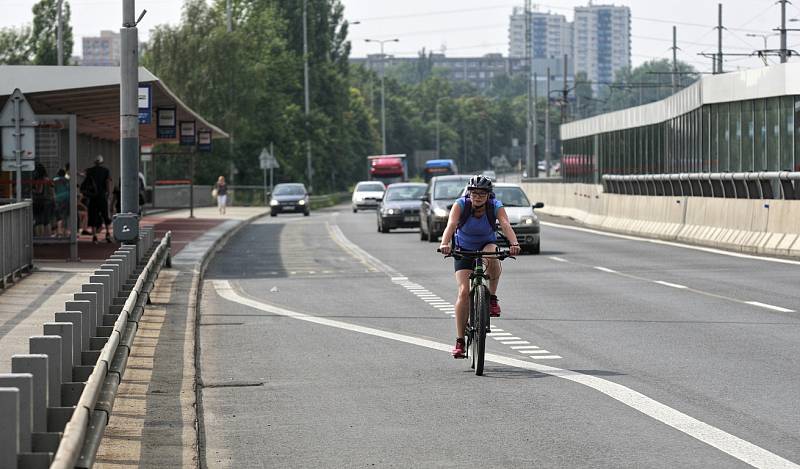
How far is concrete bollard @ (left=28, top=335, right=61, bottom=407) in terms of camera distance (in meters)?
7.02

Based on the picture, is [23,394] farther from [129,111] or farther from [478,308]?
[129,111]

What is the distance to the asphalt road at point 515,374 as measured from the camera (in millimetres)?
8914

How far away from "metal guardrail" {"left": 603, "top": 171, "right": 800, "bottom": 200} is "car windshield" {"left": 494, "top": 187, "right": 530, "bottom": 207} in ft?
15.3

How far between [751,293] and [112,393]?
43.8ft

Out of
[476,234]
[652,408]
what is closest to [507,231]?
[476,234]

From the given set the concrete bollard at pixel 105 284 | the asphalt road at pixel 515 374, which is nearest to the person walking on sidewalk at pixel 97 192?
the asphalt road at pixel 515 374

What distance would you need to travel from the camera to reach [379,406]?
10.7 meters

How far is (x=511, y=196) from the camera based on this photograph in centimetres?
3403

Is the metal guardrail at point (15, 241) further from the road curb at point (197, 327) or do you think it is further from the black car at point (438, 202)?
the black car at point (438, 202)

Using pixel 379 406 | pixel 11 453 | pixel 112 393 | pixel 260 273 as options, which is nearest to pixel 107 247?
pixel 260 273

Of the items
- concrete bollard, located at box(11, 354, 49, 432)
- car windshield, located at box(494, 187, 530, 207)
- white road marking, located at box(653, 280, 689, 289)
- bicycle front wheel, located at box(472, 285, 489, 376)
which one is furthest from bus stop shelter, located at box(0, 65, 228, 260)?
concrete bollard, located at box(11, 354, 49, 432)

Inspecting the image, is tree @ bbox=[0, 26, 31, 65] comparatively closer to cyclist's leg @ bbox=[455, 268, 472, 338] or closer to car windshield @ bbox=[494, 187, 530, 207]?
car windshield @ bbox=[494, 187, 530, 207]

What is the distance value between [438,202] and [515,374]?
24.2 meters

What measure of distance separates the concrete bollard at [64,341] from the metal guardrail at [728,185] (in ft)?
82.0
